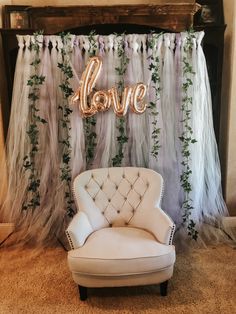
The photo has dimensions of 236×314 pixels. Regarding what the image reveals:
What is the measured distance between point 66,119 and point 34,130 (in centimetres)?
29

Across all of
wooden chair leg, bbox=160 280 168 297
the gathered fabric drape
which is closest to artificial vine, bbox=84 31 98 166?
the gathered fabric drape

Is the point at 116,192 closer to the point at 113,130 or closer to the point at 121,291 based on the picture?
the point at 113,130

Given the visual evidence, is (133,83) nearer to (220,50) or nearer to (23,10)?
(220,50)

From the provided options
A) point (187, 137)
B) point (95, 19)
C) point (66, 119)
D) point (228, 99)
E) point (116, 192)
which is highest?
point (95, 19)

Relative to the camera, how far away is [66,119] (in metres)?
2.85

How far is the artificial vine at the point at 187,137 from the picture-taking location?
2758mm

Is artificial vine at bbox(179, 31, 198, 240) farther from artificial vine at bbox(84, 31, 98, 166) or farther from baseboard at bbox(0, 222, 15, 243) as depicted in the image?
baseboard at bbox(0, 222, 15, 243)

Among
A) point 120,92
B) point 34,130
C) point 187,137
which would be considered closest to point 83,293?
point 34,130

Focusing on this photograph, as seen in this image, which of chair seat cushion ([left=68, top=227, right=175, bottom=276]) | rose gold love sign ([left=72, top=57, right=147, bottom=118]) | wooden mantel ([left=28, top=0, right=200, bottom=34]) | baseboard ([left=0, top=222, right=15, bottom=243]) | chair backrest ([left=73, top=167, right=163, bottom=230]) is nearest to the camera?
chair seat cushion ([left=68, top=227, right=175, bottom=276])

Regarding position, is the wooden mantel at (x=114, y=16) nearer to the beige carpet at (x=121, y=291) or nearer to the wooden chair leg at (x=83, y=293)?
the beige carpet at (x=121, y=291)

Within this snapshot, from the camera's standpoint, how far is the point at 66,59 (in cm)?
276

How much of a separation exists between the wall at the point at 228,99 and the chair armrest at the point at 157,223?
1.02m

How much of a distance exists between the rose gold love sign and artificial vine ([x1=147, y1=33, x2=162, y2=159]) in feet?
0.31

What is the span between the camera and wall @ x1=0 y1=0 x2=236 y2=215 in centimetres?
294
